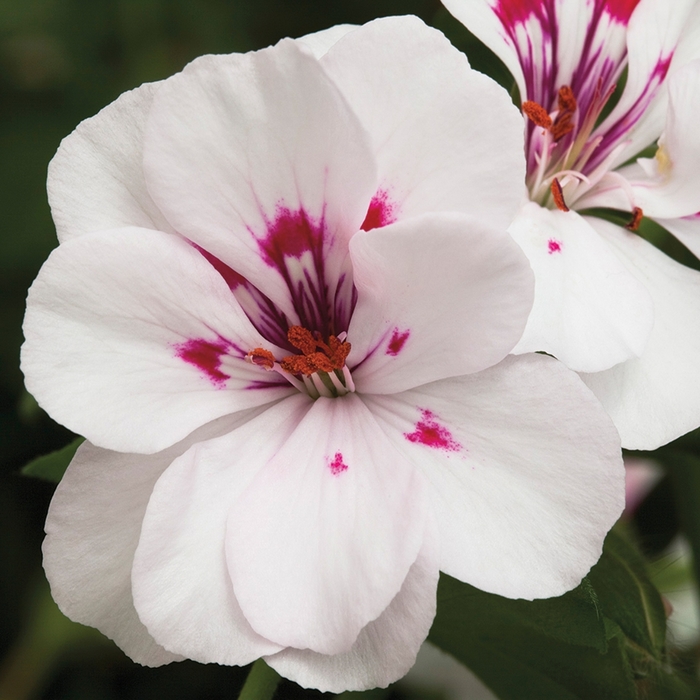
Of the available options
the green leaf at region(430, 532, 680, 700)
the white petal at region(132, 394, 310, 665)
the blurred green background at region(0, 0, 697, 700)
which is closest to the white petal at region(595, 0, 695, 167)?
the green leaf at region(430, 532, 680, 700)

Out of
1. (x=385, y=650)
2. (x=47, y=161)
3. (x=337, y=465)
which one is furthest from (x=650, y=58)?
(x=47, y=161)

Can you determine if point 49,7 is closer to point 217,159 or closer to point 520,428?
point 217,159

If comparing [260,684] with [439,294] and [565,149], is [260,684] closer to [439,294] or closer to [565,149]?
[439,294]

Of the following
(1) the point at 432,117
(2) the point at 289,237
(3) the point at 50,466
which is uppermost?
(1) the point at 432,117

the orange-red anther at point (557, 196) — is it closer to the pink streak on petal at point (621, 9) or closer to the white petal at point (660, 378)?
the white petal at point (660, 378)

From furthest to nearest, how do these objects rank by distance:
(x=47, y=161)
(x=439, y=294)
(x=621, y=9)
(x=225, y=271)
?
(x=47, y=161)
(x=621, y=9)
(x=225, y=271)
(x=439, y=294)

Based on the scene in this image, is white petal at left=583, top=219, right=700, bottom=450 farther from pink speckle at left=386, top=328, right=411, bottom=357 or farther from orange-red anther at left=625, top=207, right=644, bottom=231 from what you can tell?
pink speckle at left=386, top=328, right=411, bottom=357

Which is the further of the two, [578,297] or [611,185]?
[611,185]

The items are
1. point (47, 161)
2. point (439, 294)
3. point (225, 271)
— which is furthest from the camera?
point (47, 161)
